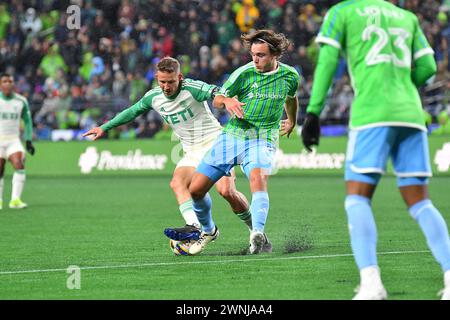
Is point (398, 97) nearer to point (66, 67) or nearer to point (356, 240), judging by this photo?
point (356, 240)

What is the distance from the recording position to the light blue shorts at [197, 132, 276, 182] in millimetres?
9859

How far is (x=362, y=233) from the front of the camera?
21.8 feet

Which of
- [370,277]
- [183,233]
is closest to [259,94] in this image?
[183,233]

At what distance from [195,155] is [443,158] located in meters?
13.1

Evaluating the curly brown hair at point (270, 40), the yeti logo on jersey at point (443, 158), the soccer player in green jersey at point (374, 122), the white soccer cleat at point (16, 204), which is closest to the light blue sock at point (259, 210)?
the curly brown hair at point (270, 40)

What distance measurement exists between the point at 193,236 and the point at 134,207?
679cm

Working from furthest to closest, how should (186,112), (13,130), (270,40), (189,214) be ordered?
(13,130) < (186,112) < (189,214) < (270,40)

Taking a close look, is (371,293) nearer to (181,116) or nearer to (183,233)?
(183,233)

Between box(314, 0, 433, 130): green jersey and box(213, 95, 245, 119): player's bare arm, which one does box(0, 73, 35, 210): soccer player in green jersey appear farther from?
box(314, 0, 433, 130): green jersey

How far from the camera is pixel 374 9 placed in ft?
22.4

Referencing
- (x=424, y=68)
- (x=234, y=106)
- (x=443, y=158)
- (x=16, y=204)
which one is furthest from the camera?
(x=443, y=158)

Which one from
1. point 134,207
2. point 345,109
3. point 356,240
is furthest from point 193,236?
point 345,109

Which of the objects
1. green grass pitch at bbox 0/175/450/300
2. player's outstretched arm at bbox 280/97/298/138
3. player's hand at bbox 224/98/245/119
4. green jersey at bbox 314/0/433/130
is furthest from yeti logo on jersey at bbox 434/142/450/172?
green jersey at bbox 314/0/433/130

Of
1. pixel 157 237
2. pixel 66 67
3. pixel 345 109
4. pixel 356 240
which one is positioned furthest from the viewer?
pixel 66 67
